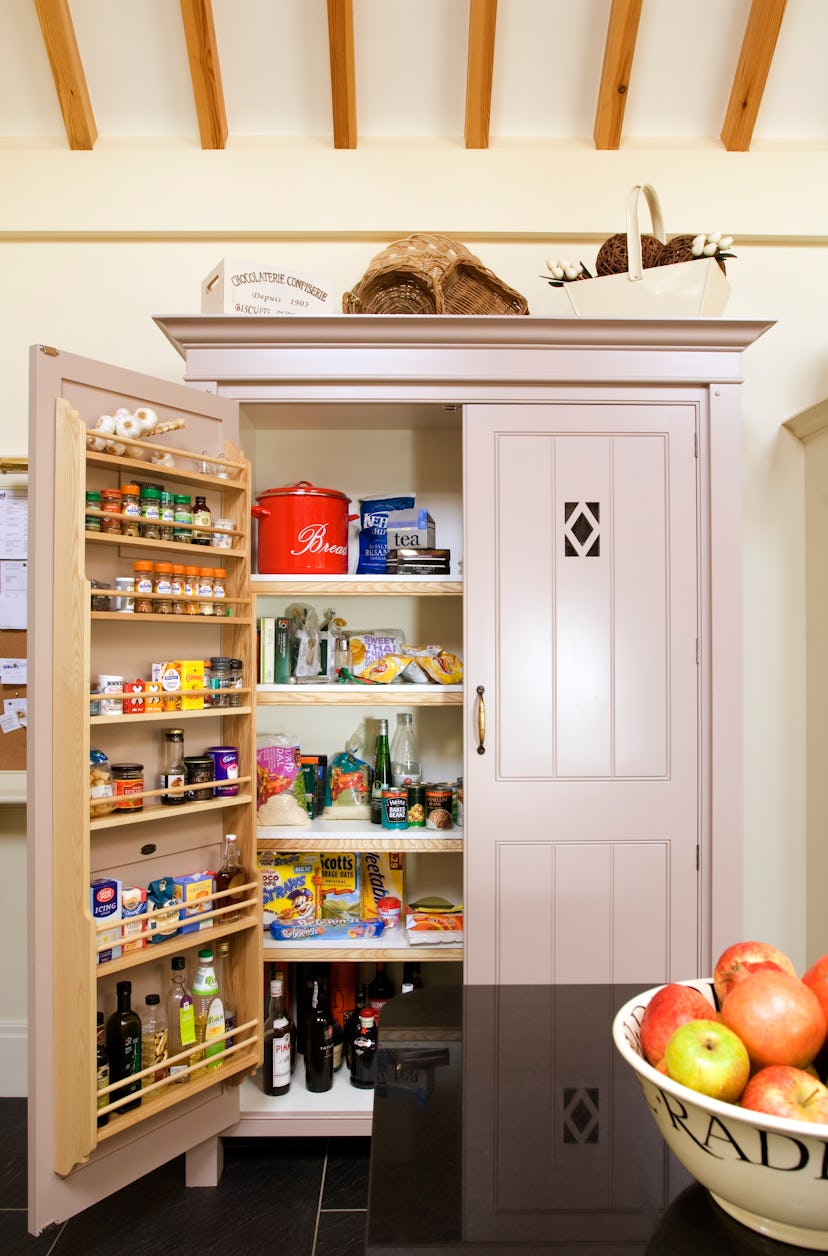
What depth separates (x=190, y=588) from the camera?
197cm

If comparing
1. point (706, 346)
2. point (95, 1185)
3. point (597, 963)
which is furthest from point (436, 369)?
point (95, 1185)

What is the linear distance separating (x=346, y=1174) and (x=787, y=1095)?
6.43 ft

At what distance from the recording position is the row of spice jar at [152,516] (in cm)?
180

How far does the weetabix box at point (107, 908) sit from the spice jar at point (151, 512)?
0.80 metres

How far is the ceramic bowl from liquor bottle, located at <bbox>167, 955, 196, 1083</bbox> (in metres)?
1.53

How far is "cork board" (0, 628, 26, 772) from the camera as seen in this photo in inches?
103

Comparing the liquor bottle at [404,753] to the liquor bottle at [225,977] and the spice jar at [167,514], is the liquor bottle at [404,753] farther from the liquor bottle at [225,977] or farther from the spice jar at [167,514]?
the spice jar at [167,514]

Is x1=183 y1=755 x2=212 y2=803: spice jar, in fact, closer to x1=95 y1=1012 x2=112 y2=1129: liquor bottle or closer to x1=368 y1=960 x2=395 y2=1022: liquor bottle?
x1=95 y1=1012 x2=112 y2=1129: liquor bottle

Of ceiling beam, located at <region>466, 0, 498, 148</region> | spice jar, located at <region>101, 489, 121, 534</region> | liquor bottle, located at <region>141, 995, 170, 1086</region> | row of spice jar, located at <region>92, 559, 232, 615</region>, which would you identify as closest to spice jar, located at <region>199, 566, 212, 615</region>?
row of spice jar, located at <region>92, 559, 232, 615</region>

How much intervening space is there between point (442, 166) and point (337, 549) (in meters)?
1.38

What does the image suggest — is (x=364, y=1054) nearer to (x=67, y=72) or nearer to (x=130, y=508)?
(x=130, y=508)

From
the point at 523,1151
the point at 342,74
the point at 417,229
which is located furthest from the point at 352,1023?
the point at 342,74

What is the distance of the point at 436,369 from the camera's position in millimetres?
2205

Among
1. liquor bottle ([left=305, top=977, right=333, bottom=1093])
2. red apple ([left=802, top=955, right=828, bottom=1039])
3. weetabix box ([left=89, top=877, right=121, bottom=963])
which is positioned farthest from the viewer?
liquor bottle ([left=305, top=977, right=333, bottom=1093])
